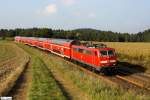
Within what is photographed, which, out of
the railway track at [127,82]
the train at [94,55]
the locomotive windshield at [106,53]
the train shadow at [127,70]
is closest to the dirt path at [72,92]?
the railway track at [127,82]

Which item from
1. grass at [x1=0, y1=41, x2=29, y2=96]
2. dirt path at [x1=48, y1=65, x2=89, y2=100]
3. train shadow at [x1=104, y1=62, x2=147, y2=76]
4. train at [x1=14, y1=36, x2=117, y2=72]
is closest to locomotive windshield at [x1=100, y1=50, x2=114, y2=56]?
train at [x1=14, y1=36, x2=117, y2=72]

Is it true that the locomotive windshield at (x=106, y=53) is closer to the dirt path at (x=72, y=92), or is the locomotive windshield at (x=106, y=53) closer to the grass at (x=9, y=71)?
the grass at (x=9, y=71)

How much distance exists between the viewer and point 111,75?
32.0 m

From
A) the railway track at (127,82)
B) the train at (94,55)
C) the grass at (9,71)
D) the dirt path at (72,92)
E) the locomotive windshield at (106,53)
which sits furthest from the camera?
the locomotive windshield at (106,53)

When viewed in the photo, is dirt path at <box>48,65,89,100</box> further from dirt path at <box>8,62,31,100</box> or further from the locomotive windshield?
the locomotive windshield

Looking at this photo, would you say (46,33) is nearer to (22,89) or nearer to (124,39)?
(124,39)

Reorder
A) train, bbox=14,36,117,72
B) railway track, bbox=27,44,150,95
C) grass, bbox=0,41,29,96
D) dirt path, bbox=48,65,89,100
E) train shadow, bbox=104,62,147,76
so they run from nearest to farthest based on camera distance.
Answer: dirt path, bbox=48,65,89,100
grass, bbox=0,41,29,96
railway track, bbox=27,44,150,95
train, bbox=14,36,117,72
train shadow, bbox=104,62,147,76

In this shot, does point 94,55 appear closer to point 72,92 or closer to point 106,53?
point 106,53

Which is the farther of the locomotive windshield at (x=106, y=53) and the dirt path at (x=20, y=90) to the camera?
the locomotive windshield at (x=106, y=53)

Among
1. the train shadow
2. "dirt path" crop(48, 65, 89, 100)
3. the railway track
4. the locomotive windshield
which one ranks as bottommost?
the train shadow

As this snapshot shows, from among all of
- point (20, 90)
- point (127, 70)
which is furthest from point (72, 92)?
point (127, 70)

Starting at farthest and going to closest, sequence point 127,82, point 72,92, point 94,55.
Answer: point 94,55 < point 127,82 < point 72,92

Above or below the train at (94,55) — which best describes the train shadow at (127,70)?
below

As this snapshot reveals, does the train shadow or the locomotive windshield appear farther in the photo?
the train shadow
